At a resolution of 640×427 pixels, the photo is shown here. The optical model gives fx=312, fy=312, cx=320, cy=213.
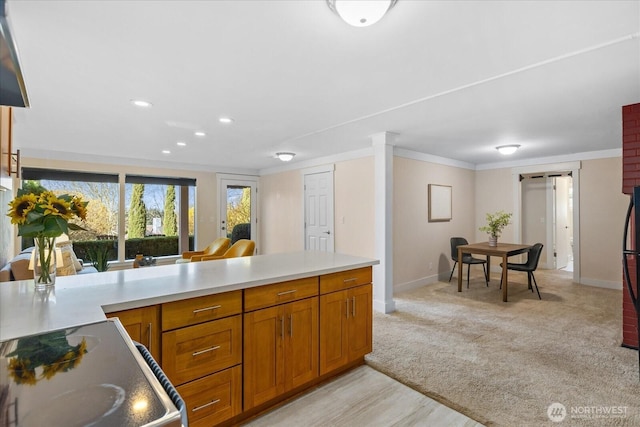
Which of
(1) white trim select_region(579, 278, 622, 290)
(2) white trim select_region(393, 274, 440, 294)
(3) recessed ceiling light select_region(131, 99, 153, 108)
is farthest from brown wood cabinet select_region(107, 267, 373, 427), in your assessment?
(1) white trim select_region(579, 278, 622, 290)

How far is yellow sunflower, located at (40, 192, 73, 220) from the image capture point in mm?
1460

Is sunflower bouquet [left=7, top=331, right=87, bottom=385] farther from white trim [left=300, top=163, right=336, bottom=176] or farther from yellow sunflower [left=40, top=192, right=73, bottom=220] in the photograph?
white trim [left=300, top=163, right=336, bottom=176]

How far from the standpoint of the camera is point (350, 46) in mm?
1851

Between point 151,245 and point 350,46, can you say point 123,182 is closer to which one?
point 151,245

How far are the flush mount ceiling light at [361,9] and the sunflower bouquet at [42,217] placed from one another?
5.23ft

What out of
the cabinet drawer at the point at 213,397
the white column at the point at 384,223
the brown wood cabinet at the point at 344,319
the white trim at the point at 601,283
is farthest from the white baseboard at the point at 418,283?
the cabinet drawer at the point at 213,397

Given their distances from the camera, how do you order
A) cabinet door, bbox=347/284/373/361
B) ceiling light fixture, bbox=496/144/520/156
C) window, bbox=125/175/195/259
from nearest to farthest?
cabinet door, bbox=347/284/373/361 → ceiling light fixture, bbox=496/144/520/156 → window, bbox=125/175/195/259

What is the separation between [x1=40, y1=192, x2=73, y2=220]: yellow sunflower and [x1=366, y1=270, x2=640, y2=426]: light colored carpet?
7.59ft

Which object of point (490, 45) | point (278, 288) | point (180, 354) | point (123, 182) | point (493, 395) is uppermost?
point (490, 45)

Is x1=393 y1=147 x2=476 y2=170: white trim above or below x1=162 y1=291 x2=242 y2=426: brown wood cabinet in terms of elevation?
above

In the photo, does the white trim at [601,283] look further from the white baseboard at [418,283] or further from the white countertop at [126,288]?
the white countertop at [126,288]

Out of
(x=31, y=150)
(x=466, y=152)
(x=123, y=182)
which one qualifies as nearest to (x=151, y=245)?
(x=123, y=182)

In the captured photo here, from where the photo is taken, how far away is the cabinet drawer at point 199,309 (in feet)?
5.08

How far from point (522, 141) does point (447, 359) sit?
10.8 feet
